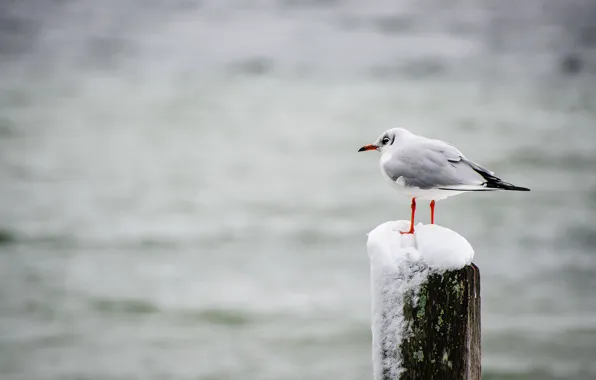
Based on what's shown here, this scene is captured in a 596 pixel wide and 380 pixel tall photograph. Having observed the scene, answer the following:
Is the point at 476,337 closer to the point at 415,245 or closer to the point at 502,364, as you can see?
the point at 415,245

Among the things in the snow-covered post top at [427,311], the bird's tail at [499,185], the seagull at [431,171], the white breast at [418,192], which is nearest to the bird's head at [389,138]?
the seagull at [431,171]

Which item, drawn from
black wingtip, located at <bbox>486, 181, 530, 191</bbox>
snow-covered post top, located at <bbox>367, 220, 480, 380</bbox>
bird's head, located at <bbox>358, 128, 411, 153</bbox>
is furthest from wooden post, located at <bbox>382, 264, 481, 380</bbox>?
bird's head, located at <bbox>358, 128, 411, 153</bbox>

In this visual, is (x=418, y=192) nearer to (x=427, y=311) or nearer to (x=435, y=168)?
(x=435, y=168)

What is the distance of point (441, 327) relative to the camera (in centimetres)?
204

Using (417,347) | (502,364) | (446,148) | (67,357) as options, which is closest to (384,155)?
(446,148)

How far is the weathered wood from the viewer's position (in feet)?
6.69

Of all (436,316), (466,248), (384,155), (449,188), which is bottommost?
(436,316)

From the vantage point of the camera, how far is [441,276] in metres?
2.05

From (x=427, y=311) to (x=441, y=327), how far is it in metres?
0.06

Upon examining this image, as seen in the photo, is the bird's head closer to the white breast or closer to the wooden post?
the white breast

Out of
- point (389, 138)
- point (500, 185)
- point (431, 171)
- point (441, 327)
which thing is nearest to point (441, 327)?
point (441, 327)

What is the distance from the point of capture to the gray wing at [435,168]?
2.59 m

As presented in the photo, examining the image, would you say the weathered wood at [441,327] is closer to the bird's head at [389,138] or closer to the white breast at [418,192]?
the white breast at [418,192]

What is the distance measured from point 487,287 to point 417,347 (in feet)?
28.2
